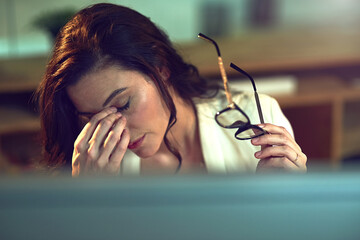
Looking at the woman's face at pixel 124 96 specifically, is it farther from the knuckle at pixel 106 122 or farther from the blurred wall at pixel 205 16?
the blurred wall at pixel 205 16

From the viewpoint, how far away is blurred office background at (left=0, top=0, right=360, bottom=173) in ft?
5.77

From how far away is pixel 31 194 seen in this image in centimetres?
30

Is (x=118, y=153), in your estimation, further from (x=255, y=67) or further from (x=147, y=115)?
(x=255, y=67)

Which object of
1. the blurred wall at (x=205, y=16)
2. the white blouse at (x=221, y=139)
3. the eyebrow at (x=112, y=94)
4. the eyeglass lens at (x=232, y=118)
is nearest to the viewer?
the eyeglass lens at (x=232, y=118)

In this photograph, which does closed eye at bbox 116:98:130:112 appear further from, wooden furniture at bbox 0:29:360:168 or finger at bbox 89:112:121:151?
wooden furniture at bbox 0:29:360:168

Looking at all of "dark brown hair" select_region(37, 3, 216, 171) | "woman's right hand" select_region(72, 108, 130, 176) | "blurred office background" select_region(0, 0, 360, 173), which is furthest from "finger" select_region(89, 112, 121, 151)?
"blurred office background" select_region(0, 0, 360, 173)

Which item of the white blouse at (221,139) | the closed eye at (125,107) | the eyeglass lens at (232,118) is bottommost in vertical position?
the white blouse at (221,139)

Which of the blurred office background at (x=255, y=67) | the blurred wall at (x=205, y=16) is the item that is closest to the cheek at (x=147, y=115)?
the blurred office background at (x=255, y=67)

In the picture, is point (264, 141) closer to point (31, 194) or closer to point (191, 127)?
point (191, 127)

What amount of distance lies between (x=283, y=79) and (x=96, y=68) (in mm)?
1056

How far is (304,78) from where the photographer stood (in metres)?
1.91

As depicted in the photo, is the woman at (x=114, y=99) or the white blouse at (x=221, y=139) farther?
the white blouse at (x=221, y=139)

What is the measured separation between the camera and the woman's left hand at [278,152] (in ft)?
2.40

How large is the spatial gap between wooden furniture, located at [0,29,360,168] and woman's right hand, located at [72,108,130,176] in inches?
38.0
